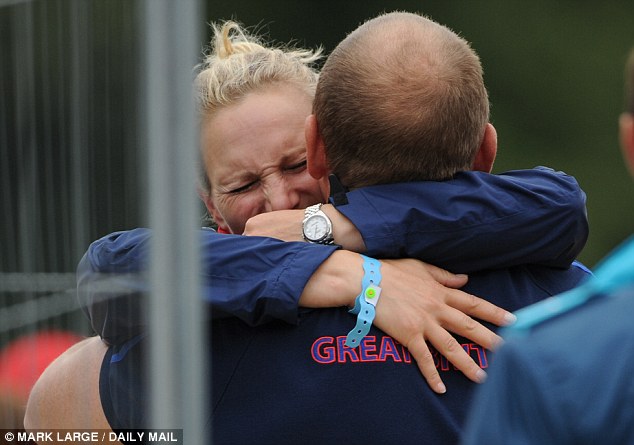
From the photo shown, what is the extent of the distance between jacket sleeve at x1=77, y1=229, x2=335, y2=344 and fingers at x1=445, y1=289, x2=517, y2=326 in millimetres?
191

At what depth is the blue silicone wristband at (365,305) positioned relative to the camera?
1604 mm

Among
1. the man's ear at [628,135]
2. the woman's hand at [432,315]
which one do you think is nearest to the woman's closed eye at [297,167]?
the woman's hand at [432,315]

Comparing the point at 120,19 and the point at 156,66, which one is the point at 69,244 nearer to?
the point at 120,19

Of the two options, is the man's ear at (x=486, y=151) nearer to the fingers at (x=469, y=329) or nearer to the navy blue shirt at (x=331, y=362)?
the navy blue shirt at (x=331, y=362)

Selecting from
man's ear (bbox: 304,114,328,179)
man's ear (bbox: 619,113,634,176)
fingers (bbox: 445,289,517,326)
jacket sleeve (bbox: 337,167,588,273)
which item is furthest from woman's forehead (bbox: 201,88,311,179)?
man's ear (bbox: 619,113,634,176)

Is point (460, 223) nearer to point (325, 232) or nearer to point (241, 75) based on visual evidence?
point (325, 232)

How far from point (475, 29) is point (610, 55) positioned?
117cm

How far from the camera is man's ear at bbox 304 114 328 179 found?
1.72 m

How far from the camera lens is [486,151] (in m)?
1.77

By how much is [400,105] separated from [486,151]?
21cm

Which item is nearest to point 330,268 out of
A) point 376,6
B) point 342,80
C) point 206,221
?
point 342,80

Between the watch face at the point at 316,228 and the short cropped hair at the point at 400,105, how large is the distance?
0.07 meters

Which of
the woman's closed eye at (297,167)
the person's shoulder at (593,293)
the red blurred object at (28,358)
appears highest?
the person's shoulder at (593,293)

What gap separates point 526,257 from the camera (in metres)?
1.67
